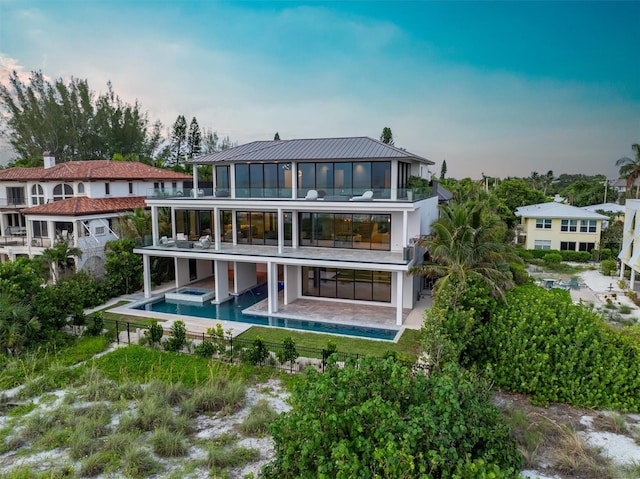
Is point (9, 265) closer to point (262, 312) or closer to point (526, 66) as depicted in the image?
point (262, 312)

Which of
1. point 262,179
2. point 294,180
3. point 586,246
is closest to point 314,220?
point 294,180

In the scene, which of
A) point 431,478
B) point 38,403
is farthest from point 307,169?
point 431,478

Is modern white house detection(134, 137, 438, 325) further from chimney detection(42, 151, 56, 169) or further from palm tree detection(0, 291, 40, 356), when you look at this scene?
chimney detection(42, 151, 56, 169)

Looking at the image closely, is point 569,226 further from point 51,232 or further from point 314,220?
point 51,232

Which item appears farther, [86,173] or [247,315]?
[86,173]

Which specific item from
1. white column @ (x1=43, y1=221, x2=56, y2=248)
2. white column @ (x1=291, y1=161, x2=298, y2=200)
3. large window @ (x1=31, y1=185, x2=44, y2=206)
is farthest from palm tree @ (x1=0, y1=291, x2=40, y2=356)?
large window @ (x1=31, y1=185, x2=44, y2=206)

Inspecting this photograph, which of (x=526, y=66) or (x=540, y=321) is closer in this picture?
(x=540, y=321)

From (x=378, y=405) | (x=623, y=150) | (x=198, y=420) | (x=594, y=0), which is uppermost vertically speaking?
(x=594, y=0)
